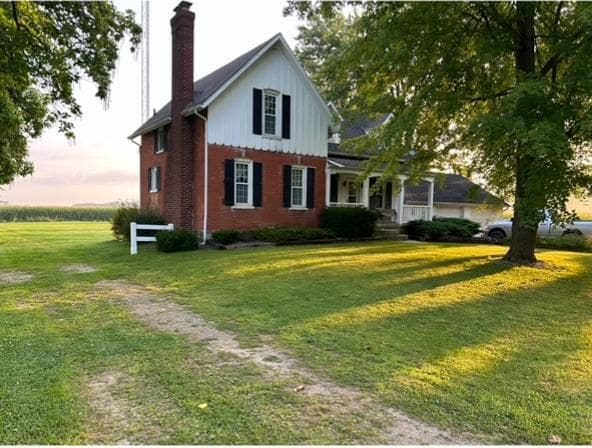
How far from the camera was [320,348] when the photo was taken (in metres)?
4.90

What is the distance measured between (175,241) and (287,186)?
5.34 metres

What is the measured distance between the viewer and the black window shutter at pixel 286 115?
17.3 meters

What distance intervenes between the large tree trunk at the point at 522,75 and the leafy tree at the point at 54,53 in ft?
32.8

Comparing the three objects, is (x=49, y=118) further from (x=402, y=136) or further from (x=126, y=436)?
(x=126, y=436)

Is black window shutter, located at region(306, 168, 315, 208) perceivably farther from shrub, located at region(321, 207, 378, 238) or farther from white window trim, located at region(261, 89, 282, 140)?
white window trim, located at region(261, 89, 282, 140)

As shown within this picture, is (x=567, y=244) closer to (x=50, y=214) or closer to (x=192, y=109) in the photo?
(x=192, y=109)

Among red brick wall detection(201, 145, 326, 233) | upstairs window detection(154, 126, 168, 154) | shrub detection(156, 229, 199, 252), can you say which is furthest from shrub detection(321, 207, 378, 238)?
upstairs window detection(154, 126, 168, 154)

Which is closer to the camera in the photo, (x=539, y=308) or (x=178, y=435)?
(x=178, y=435)

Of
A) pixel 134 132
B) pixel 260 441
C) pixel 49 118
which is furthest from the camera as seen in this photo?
pixel 134 132

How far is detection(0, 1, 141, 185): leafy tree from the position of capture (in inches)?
382

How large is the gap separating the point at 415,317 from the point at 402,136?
6.07 metres

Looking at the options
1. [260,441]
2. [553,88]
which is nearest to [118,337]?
[260,441]

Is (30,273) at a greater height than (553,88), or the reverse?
(553,88)

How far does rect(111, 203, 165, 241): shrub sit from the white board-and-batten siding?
3.64 metres
